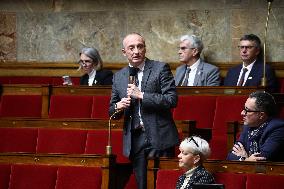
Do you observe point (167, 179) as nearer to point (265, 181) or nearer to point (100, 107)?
point (265, 181)

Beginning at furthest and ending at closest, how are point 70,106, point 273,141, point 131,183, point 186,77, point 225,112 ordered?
point 186,77 < point 70,106 < point 225,112 < point 131,183 < point 273,141

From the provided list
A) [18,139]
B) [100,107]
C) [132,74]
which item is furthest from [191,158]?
[100,107]

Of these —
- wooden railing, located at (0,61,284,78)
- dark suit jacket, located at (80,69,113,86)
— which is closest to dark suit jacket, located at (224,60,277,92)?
dark suit jacket, located at (80,69,113,86)

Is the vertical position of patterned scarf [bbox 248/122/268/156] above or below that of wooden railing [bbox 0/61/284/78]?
below

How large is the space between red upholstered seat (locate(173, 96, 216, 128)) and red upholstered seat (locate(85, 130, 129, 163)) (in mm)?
248

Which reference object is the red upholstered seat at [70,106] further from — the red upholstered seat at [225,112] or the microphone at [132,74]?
the microphone at [132,74]

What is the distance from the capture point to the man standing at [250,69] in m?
2.06

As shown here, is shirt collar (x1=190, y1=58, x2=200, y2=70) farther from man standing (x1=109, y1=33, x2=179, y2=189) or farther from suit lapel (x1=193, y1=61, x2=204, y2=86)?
man standing (x1=109, y1=33, x2=179, y2=189)

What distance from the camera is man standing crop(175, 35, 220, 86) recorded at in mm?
2096

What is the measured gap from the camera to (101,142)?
171cm

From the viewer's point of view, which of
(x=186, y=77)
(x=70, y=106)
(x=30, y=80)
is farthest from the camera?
(x=30, y=80)

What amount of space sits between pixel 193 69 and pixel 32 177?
74cm

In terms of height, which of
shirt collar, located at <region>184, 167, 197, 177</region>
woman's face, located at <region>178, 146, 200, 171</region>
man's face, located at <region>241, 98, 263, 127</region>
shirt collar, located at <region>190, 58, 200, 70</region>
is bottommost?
shirt collar, located at <region>184, 167, 197, 177</region>

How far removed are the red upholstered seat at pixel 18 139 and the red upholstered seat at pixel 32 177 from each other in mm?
254
